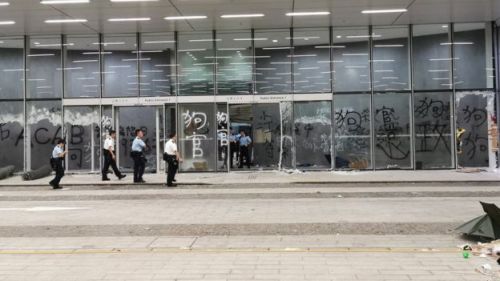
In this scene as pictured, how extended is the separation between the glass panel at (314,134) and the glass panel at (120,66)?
255 inches

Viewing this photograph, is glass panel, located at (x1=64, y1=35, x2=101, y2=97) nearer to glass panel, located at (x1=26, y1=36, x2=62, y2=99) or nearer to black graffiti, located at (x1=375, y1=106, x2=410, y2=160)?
glass panel, located at (x1=26, y1=36, x2=62, y2=99)

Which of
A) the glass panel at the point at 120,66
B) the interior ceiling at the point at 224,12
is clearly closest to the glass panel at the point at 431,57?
the interior ceiling at the point at 224,12

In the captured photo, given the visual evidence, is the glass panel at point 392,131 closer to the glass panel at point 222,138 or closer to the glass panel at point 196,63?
the glass panel at point 222,138

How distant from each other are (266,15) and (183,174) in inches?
261

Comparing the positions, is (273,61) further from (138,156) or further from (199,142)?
(138,156)

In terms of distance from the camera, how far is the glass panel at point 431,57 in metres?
19.8

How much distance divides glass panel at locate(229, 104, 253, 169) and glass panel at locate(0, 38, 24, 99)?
8.43m

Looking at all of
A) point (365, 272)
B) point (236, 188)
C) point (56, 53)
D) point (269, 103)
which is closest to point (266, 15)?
point (269, 103)

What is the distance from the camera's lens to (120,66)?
20.6 meters

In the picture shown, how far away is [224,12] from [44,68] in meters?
8.08

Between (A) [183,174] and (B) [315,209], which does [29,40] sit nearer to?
(A) [183,174]

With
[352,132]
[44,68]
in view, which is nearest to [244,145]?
[352,132]

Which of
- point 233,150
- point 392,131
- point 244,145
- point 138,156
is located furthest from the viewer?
point 233,150

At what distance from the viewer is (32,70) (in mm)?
20797
